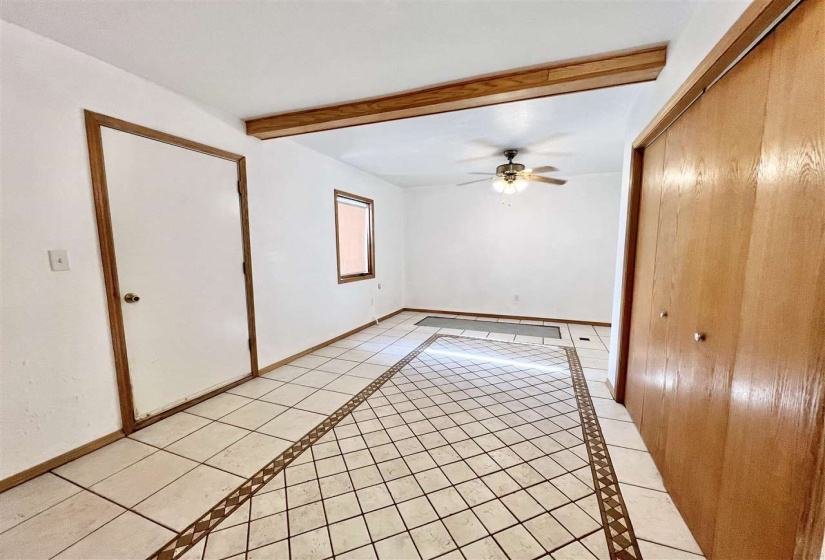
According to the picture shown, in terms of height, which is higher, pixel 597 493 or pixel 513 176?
pixel 513 176

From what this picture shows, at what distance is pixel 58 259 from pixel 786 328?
3174 millimetres

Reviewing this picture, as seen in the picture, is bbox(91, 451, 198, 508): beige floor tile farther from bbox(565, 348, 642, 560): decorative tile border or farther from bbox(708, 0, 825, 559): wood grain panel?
bbox(708, 0, 825, 559): wood grain panel

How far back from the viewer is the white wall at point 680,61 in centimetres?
118

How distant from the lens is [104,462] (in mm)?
1785

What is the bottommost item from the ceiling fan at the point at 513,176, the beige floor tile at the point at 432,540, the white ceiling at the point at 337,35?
the beige floor tile at the point at 432,540

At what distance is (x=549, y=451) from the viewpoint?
186cm

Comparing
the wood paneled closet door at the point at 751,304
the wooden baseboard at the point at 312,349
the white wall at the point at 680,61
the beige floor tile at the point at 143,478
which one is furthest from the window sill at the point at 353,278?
the wood paneled closet door at the point at 751,304

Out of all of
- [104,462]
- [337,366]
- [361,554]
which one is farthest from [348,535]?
[337,366]

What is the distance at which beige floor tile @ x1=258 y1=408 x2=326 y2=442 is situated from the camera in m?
2.05

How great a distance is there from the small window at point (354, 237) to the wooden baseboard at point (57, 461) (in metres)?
2.55

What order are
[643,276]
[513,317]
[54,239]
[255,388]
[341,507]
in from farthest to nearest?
[513,317] < [255,388] < [643,276] < [54,239] < [341,507]

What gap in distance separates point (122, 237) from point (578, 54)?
3.02 meters

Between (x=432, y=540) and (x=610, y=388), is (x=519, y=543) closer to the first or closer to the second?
(x=432, y=540)

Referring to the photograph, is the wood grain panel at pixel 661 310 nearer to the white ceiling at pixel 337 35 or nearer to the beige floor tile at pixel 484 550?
the white ceiling at pixel 337 35
